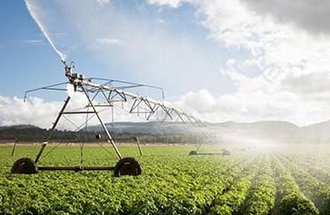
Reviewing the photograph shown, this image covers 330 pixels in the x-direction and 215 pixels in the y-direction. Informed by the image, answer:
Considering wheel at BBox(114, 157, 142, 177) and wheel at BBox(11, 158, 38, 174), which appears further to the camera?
wheel at BBox(11, 158, 38, 174)

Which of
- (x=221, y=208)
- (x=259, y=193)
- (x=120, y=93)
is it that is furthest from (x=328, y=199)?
(x=120, y=93)

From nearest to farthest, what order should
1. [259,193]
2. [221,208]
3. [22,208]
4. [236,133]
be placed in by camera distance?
[22,208] → [221,208] → [259,193] → [236,133]

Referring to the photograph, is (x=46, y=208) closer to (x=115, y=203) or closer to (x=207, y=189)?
(x=115, y=203)

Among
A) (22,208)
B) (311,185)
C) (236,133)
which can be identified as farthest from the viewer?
(236,133)

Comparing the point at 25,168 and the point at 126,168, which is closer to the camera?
the point at 126,168

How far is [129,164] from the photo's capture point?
2712 cm

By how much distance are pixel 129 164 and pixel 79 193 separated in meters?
8.97

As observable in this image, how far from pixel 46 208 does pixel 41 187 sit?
5.30 m

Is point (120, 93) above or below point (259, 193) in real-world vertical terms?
above

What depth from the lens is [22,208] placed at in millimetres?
15211

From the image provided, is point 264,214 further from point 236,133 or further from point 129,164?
point 236,133

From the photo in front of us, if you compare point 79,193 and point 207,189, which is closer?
point 79,193

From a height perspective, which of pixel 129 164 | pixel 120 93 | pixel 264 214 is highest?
pixel 120 93

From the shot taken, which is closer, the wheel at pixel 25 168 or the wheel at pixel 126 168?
the wheel at pixel 126 168
